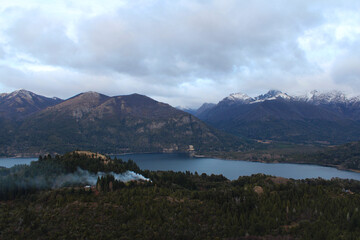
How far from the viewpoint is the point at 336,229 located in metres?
55.6

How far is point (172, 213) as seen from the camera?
213 feet

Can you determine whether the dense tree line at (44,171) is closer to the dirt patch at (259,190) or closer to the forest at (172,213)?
the forest at (172,213)

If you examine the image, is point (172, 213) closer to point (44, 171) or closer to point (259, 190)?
point (259, 190)

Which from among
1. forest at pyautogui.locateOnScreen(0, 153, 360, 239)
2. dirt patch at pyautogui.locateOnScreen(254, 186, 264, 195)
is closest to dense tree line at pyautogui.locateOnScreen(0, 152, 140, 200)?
forest at pyautogui.locateOnScreen(0, 153, 360, 239)

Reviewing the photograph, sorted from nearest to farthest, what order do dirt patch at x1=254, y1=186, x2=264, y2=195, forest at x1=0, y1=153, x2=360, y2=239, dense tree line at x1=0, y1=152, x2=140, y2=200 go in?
forest at x1=0, y1=153, x2=360, y2=239, dense tree line at x1=0, y1=152, x2=140, y2=200, dirt patch at x1=254, y1=186, x2=264, y2=195

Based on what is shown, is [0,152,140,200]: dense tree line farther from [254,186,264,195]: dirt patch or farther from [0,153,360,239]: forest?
[254,186,264,195]: dirt patch

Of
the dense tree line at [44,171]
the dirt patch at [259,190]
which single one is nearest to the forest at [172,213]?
the dirt patch at [259,190]

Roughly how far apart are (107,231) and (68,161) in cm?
5258

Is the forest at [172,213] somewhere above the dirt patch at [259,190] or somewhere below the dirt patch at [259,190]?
below

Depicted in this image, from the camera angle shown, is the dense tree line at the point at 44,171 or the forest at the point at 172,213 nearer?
the forest at the point at 172,213

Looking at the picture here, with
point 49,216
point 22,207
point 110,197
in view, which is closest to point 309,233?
point 110,197

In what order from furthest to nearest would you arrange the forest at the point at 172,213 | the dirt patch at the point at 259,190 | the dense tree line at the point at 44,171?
the dirt patch at the point at 259,190 → the dense tree line at the point at 44,171 → the forest at the point at 172,213

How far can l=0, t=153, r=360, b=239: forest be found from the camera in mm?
56844

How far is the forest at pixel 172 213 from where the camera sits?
56.8m
